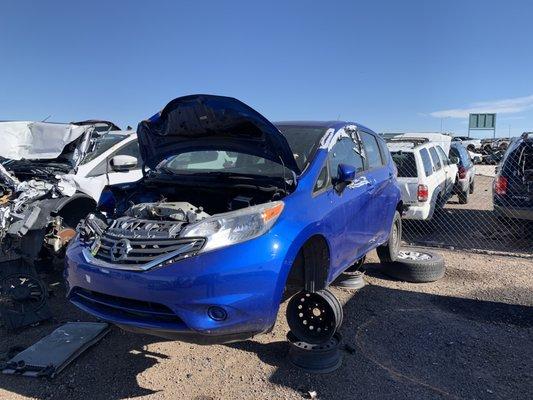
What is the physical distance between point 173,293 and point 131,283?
0.32 metres

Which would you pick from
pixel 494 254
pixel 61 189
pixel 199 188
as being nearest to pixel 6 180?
pixel 61 189

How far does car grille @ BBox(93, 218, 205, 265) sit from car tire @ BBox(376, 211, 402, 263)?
10.8 ft

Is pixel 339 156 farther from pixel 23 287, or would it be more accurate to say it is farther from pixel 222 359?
pixel 23 287

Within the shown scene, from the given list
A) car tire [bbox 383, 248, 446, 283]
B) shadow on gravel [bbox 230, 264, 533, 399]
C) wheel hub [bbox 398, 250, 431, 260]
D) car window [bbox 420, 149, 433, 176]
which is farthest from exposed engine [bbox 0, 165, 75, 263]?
car window [bbox 420, 149, 433, 176]

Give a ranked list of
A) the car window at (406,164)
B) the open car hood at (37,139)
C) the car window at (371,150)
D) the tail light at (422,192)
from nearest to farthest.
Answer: the car window at (371,150) → the open car hood at (37,139) → the tail light at (422,192) → the car window at (406,164)

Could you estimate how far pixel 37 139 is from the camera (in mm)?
7367

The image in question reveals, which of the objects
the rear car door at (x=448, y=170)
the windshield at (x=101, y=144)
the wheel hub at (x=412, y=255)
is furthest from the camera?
the rear car door at (x=448, y=170)

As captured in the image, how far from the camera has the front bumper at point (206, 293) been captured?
282 centimetres

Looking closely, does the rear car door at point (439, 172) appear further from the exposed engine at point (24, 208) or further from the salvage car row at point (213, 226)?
the exposed engine at point (24, 208)

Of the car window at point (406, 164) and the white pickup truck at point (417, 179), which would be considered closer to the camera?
the white pickup truck at point (417, 179)

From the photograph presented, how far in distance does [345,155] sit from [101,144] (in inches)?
173

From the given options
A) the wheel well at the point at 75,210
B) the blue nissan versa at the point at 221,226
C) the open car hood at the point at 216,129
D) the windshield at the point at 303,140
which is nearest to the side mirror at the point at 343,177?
the blue nissan versa at the point at 221,226

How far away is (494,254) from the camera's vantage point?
7223 mm

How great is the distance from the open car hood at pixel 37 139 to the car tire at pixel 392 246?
471 cm
